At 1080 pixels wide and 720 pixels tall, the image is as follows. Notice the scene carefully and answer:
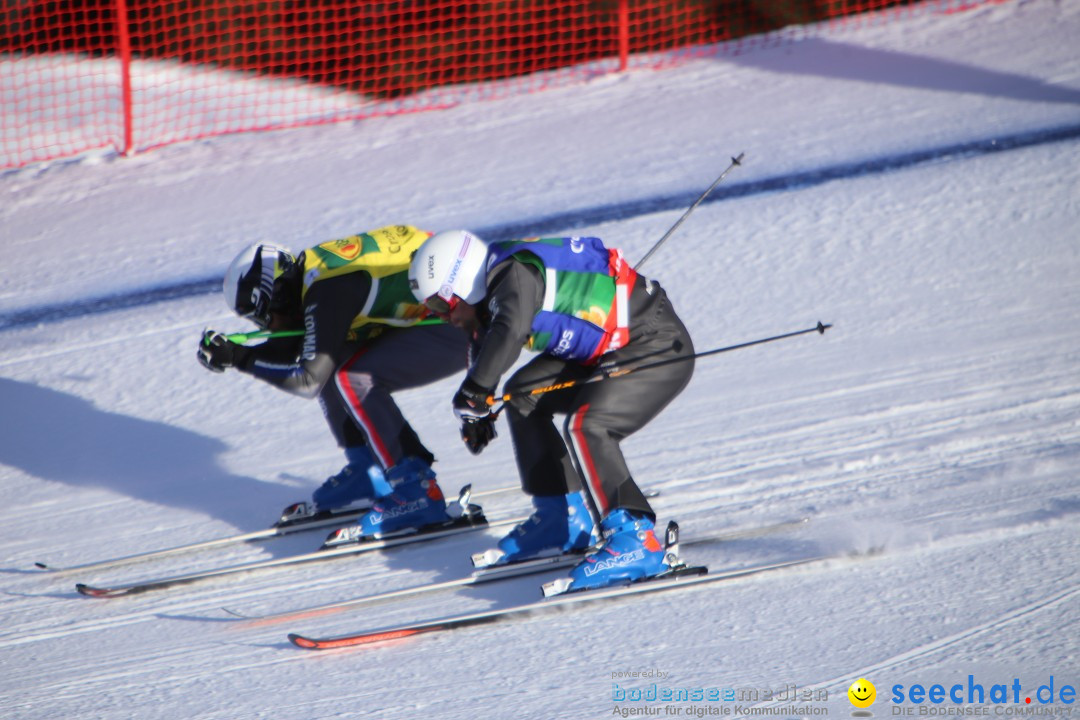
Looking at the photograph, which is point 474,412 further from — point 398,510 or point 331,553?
point 331,553

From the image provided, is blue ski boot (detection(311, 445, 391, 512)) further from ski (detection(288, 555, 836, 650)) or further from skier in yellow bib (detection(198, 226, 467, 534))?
ski (detection(288, 555, 836, 650))

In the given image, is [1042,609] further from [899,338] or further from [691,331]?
[691,331]

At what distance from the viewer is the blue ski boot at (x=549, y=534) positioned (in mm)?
4043

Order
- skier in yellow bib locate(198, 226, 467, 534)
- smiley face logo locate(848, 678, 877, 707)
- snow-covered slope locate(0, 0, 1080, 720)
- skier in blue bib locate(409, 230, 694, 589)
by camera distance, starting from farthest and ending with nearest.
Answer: skier in yellow bib locate(198, 226, 467, 534)
skier in blue bib locate(409, 230, 694, 589)
snow-covered slope locate(0, 0, 1080, 720)
smiley face logo locate(848, 678, 877, 707)

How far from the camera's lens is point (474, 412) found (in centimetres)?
371

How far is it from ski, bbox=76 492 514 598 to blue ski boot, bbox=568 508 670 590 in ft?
2.36

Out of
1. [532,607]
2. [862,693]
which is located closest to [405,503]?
[532,607]

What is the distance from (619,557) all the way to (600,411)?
480mm

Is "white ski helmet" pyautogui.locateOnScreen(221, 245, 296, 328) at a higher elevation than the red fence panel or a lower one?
lower

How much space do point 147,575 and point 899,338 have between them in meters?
3.50

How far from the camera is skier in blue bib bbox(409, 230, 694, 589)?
3.67m

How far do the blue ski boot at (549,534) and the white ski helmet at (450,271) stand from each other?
813 millimetres

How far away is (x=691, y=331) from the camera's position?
5805mm

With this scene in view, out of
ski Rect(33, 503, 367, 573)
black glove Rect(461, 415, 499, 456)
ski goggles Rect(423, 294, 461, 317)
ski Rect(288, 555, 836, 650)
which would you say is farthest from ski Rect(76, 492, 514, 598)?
ski goggles Rect(423, 294, 461, 317)
